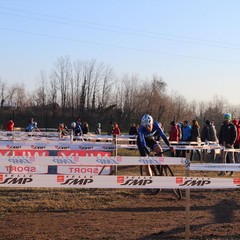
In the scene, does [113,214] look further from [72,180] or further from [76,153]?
[76,153]

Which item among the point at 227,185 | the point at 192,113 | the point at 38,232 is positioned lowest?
the point at 38,232

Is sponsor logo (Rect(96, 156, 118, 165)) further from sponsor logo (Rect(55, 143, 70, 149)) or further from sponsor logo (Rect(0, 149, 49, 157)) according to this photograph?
sponsor logo (Rect(55, 143, 70, 149))

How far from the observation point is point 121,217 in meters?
8.28

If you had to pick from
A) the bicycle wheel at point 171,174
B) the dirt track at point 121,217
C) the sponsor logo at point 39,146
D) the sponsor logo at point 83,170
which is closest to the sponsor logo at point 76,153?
the sponsor logo at point 39,146

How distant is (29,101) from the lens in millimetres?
63344

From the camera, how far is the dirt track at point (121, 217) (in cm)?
698

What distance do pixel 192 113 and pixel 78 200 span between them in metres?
53.5

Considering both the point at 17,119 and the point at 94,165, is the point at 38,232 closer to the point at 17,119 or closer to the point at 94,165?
the point at 94,165

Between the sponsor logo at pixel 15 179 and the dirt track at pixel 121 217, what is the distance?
2.73 feet

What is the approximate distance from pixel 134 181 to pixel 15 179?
1716 mm

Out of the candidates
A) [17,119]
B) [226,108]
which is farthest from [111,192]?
[226,108]

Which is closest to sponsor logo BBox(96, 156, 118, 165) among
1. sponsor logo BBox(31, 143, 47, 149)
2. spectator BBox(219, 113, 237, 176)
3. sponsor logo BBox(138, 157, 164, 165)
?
sponsor logo BBox(138, 157, 164, 165)

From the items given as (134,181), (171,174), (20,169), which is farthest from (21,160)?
(171,174)

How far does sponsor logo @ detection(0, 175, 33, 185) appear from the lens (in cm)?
654
